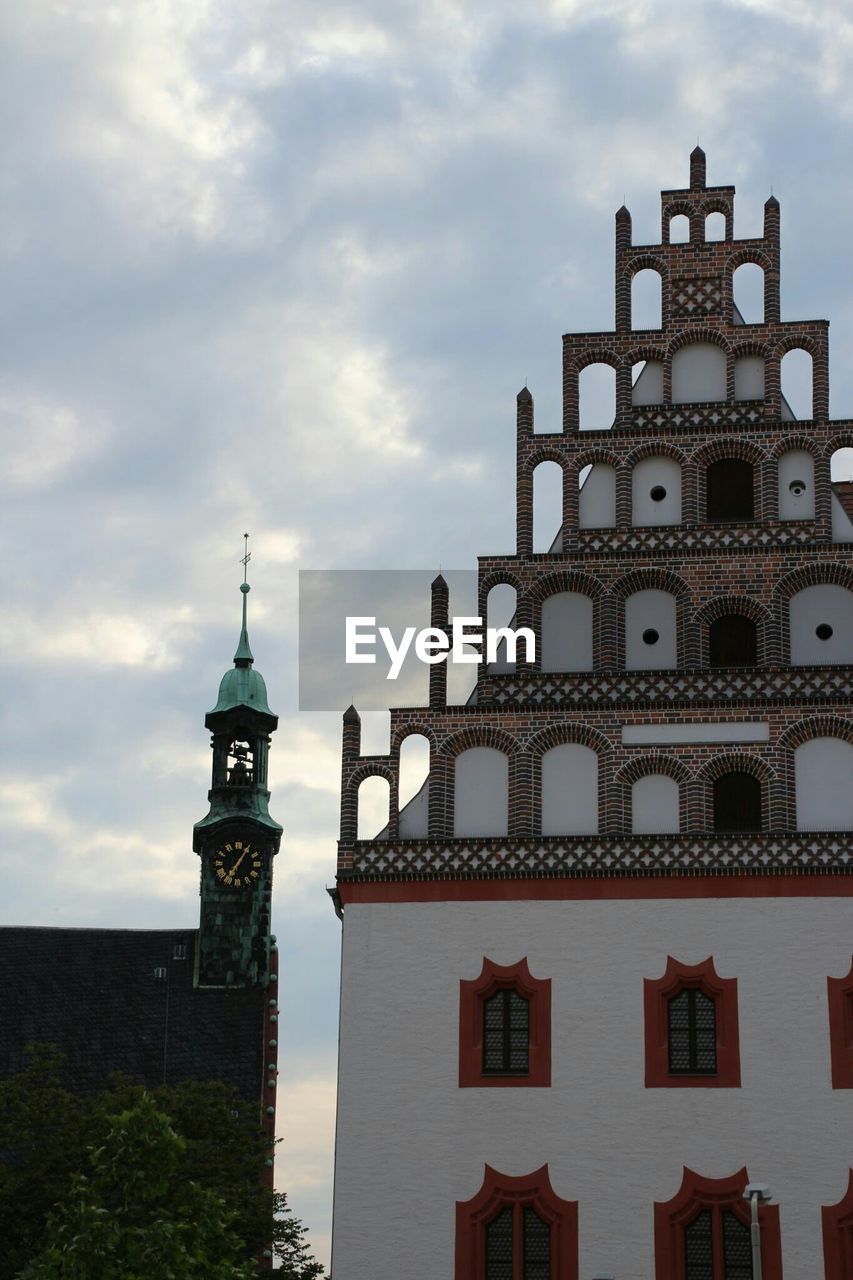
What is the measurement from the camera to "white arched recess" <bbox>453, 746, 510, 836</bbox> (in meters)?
35.7

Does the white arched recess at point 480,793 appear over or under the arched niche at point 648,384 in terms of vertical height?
under

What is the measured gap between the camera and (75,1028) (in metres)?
55.9

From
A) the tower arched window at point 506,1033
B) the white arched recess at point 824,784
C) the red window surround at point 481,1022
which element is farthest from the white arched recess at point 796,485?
the tower arched window at point 506,1033

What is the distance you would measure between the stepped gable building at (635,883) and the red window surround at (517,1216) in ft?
0.14

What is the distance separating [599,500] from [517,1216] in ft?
40.3

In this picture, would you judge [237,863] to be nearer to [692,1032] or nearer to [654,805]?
[654,805]

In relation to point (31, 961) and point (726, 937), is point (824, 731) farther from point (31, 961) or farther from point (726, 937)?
point (31, 961)

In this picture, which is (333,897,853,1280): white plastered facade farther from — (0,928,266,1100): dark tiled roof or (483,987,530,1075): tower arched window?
(0,928,266,1100): dark tiled roof

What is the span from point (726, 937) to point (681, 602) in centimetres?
590

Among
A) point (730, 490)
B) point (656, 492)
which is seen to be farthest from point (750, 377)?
point (656, 492)

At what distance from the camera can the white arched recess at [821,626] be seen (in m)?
36.2

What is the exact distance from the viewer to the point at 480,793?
35875mm

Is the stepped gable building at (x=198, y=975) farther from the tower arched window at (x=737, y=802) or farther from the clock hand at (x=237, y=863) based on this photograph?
the tower arched window at (x=737, y=802)

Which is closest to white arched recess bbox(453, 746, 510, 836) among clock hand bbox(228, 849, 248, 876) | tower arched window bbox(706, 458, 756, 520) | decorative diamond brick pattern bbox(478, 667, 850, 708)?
decorative diamond brick pattern bbox(478, 667, 850, 708)
